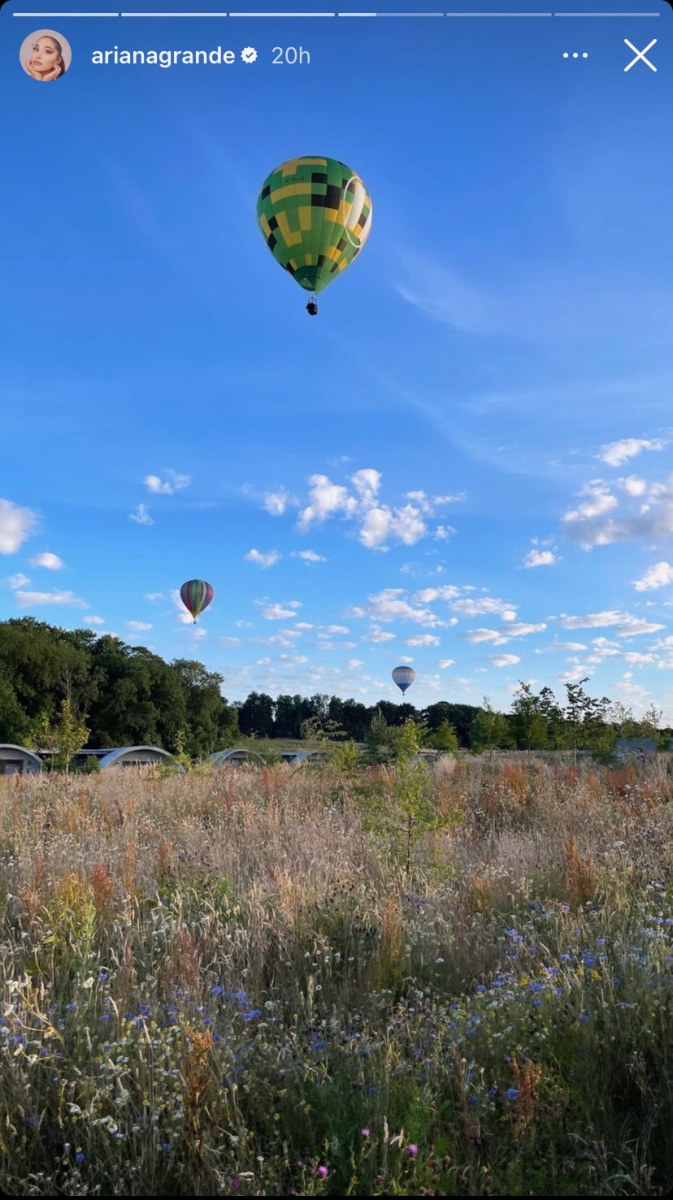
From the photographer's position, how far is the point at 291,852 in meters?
6.94

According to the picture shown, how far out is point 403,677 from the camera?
4828 cm

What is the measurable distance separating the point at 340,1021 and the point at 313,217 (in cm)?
1681

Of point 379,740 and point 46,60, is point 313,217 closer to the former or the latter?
point 46,60

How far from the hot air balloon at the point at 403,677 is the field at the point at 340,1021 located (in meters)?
41.2

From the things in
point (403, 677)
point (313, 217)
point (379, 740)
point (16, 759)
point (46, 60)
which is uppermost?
point (313, 217)

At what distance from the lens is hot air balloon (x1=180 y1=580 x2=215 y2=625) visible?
38344 mm

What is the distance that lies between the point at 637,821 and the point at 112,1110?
698 centimetres

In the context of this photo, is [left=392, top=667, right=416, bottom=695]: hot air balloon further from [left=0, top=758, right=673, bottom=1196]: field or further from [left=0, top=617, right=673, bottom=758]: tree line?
[left=0, top=758, right=673, bottom=1196]: field

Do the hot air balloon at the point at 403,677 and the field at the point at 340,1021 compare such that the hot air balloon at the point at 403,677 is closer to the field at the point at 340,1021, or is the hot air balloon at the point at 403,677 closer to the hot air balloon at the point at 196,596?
the hot air balloon at the point at 196,596

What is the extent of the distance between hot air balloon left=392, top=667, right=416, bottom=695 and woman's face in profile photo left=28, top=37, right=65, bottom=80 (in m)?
43.9

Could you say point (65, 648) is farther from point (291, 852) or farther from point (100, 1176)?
point (100, 1176)

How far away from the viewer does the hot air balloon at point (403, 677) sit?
4809 cm

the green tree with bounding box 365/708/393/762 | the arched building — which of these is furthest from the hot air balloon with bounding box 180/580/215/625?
the green tree with bounding box 365/708/393/762

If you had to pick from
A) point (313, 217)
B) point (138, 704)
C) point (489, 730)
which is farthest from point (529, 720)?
point (138, 704)
